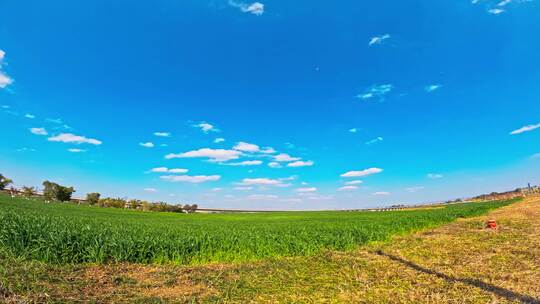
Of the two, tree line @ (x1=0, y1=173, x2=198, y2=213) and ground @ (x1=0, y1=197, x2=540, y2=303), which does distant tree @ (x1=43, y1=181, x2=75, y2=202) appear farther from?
ground @ (x1=0, y1=197, x2=540, y2=303)

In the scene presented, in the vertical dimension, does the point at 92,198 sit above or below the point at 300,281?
above

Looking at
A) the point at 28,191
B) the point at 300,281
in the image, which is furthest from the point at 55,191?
the point at 300,281

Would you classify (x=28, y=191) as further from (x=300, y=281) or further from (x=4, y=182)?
(x=300, y=281)

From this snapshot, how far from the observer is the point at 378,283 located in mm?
7152

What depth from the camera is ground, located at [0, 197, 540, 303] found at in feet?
19.7

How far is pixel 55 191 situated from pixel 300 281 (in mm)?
98102

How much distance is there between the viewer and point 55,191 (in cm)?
8500

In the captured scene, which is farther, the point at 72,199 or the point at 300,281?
the point at 72,199

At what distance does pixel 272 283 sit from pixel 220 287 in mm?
1251

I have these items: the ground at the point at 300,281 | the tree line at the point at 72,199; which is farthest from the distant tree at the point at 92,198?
the ground at the point at 300,281

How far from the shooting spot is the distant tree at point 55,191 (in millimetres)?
83188

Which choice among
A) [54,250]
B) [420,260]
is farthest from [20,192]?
[420,260]

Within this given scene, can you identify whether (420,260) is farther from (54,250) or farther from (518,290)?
(54,250)

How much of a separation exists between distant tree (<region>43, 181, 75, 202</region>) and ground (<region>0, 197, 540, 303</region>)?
303 feet
